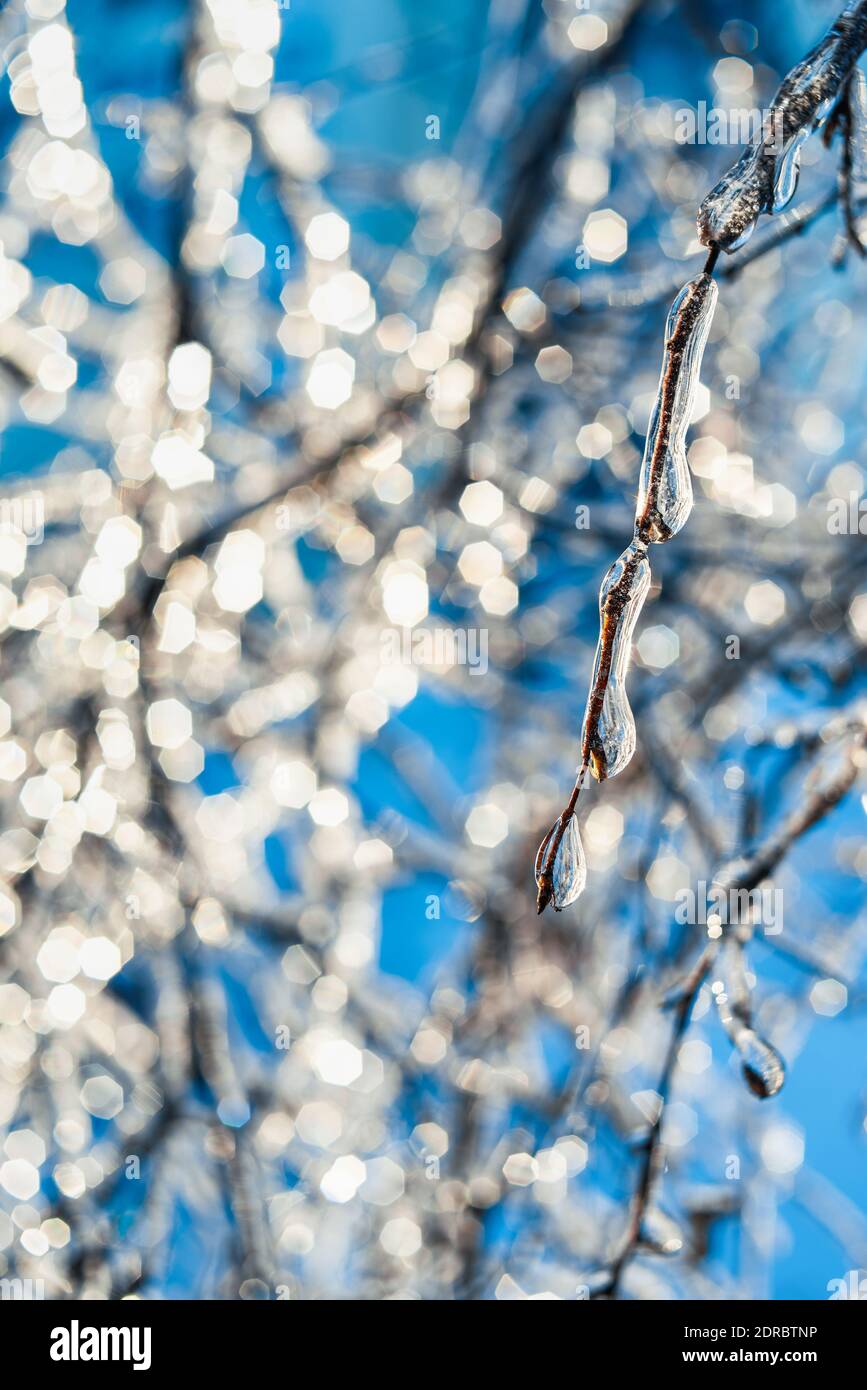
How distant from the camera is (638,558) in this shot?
0.41 metres

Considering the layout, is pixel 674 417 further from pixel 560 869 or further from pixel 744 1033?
pixel 744 1033

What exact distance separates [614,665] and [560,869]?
0.34 ft

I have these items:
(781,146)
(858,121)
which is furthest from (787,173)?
(858,121)

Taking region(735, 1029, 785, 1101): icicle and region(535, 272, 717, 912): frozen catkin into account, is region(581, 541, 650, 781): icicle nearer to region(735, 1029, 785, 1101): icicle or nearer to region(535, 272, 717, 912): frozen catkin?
region(535, 272, 717, 912): frozen catkin

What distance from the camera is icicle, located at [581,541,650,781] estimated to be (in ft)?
1.35

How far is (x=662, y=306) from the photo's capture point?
1.16 meters

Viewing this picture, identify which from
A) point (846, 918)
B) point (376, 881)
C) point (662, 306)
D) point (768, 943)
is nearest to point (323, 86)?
point (662, 306)

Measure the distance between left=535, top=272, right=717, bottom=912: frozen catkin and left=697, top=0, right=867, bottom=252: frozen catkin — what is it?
28 mm

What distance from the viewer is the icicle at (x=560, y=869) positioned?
0.43 meters

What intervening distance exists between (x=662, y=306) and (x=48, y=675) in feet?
3.34

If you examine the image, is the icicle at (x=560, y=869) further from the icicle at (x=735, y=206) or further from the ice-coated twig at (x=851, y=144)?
the ice-coated twig at (x=851, y=144)

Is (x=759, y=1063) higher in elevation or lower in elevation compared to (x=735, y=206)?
lower

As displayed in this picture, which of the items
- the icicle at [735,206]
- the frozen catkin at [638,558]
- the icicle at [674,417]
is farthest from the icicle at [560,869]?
the icicle at [735,206]

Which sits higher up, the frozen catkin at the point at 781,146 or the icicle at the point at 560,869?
the frozen catkin at the point at 781,146
